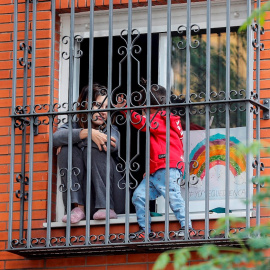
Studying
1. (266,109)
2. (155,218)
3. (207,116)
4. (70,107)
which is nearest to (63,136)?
(70,107)

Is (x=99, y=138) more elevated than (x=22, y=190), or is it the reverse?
(x=99, y=138)

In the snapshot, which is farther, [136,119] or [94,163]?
[94,163]

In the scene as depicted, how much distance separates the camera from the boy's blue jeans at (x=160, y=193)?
7.64 meters

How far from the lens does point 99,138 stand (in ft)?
26.1

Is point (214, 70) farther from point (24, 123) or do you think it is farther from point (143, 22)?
point (24, 123)

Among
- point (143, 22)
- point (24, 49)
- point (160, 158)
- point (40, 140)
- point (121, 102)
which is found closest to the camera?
point (160, 158)

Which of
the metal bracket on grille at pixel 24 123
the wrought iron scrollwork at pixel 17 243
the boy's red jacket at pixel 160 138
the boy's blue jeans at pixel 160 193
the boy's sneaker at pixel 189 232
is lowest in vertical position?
the wrought iron scrollwork at pixel 17 243

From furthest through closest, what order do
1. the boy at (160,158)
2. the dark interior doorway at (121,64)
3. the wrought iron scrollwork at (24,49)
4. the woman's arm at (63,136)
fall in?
the dark interior doorway at (121,64)
the wrought iron scrollwork at (24,49)
the woman's arm at (63,136)
the boy at (160,158)

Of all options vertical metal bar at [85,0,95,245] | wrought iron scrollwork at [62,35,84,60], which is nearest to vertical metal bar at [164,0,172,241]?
vertical metal bar at [85,0,95,245]

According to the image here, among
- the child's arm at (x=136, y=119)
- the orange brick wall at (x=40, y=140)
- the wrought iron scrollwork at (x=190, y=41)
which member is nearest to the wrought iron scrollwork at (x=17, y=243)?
the orange brick wall at (x=40, y=140)

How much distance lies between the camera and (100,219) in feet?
25.9

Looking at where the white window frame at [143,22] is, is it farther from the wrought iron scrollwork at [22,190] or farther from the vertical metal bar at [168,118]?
the vertical metal bar at [168,118]

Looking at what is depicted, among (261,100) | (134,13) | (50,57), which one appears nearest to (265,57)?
(261,100)

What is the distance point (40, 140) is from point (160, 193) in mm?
1171
